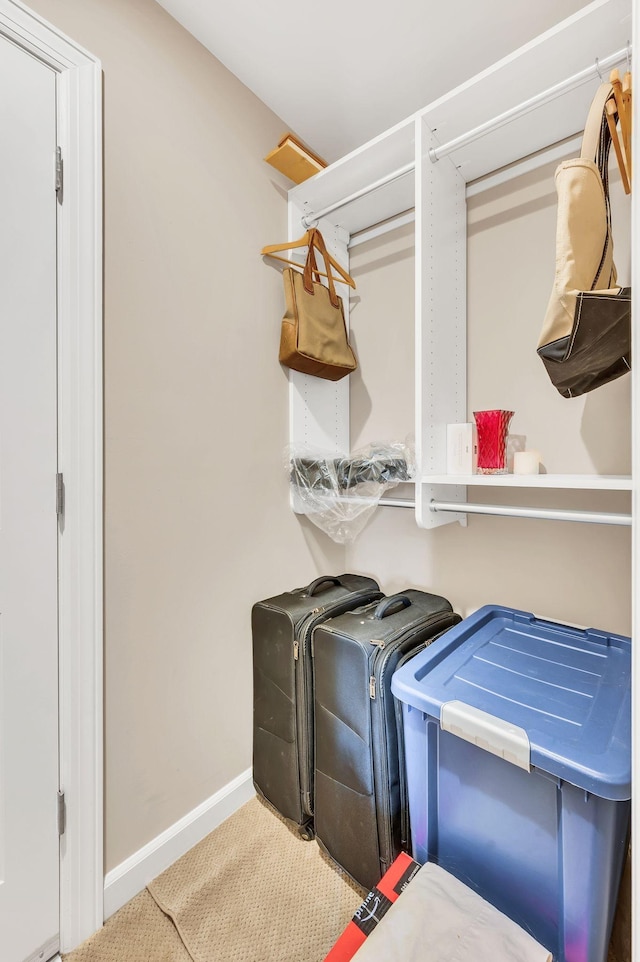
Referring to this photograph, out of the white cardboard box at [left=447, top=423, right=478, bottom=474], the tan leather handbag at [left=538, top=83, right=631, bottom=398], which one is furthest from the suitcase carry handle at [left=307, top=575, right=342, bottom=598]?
the tan leather handbag at [left=538, top=83, right=631, bottom=398]

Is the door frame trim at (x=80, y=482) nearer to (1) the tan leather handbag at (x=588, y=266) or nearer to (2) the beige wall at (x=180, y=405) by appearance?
(2) the beige wall at (x=180, y=405)

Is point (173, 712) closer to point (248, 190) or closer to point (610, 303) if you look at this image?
point (610, 303)

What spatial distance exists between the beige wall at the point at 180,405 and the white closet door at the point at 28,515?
14cm

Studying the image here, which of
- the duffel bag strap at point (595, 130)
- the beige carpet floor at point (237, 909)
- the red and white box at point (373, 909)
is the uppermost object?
the duffel bag strap at point (595, 130)

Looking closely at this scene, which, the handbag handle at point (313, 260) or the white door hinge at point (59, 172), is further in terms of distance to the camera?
the handbag handle at point (313, 260)

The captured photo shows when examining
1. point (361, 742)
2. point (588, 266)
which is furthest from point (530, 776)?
point (588, 266)

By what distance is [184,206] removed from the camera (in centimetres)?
133

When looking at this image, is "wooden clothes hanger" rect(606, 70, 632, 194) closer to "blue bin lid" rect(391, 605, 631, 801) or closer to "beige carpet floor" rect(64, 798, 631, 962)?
"blue bin lid" rect(391, 605, 631, 801)

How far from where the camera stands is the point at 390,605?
1394 millimetres

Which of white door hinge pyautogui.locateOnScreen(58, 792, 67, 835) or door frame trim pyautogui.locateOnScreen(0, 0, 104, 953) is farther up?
door frame trim pyautogui.locateOnScreen(0, 0, 104, 953)

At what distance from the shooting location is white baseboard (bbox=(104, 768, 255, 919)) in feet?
3.79

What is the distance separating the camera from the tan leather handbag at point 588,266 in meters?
0.90

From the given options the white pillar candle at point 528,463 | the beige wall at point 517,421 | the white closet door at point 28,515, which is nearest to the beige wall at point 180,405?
the white closet door at point 28,515

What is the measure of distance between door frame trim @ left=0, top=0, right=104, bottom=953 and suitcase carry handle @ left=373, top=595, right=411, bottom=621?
81 cm
